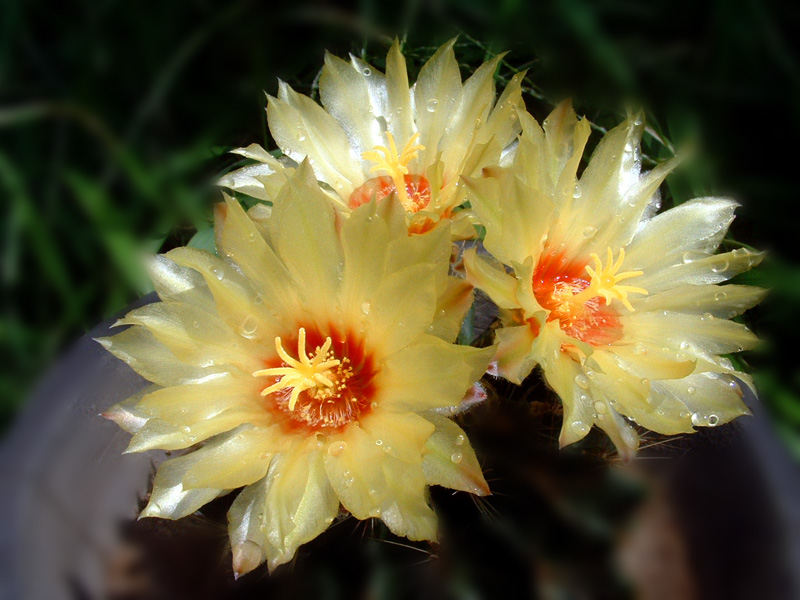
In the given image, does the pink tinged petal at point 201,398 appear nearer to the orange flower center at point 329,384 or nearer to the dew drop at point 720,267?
the orange flower center at point 329,384

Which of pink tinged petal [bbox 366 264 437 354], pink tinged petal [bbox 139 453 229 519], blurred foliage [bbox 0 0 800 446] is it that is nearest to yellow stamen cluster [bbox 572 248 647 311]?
pink tinged petal [bbox 366 264 437 354]

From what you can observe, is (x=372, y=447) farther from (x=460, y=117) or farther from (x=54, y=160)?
(x=54, y=160)

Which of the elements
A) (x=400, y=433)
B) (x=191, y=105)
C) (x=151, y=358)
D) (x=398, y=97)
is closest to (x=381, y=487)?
(x=400, y=433)

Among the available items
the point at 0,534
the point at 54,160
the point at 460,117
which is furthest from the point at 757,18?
the point at 0,534

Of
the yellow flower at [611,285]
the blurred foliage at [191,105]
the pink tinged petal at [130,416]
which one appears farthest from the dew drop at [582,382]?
the blurred foliage at [191,105]

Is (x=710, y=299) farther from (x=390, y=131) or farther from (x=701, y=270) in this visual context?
(x=390, y=131)

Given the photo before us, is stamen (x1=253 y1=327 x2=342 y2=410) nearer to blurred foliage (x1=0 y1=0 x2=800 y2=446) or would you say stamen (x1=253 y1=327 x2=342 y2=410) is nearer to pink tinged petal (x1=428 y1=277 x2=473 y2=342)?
pink tinged petal (x1=428 y1=277 x2=473 y2=342)

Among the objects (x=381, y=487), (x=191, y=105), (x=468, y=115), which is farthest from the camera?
(x=191, y=105)
